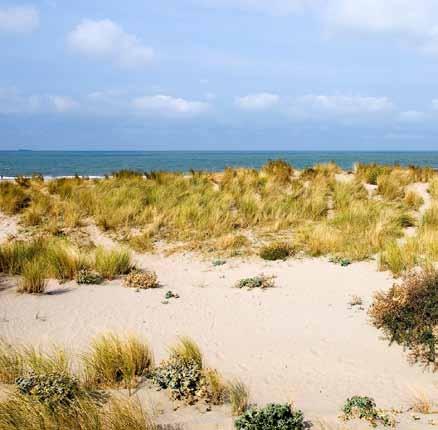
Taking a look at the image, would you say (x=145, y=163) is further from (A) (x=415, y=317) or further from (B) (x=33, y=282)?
(A) (x=415, y=317)

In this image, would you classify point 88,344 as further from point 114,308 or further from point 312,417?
point 312,417

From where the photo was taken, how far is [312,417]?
4.32 meters

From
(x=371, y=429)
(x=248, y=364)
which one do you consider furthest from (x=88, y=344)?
(x=371, y=429)

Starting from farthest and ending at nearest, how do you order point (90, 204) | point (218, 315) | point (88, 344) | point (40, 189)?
point (40, 189), point (90, 204), point (218, 315), point (88, 344)

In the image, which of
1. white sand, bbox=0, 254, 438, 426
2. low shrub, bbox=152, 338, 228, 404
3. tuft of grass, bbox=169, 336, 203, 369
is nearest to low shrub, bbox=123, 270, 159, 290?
white sand, bbox=0, 254, 438, 426

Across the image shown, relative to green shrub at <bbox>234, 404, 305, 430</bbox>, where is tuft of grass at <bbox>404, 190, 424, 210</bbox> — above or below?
above

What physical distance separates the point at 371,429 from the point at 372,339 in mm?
2537

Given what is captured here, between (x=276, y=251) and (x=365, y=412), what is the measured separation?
639 centimetres

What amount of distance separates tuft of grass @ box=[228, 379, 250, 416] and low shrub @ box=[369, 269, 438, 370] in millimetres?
2310

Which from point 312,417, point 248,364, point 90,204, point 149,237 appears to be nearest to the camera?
point 312,417

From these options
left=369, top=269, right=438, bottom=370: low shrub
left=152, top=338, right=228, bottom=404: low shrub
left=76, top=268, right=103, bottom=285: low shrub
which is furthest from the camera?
left=76, top=268, right=103, bottom=285: low shrub

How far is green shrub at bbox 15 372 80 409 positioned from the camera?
13.4 feet

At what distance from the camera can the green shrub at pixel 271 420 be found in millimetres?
3920

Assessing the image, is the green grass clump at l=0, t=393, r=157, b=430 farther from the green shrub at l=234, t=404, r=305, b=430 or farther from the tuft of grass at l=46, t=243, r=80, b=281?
the tuft of grass at l=46, t=243, r=80, b=281
